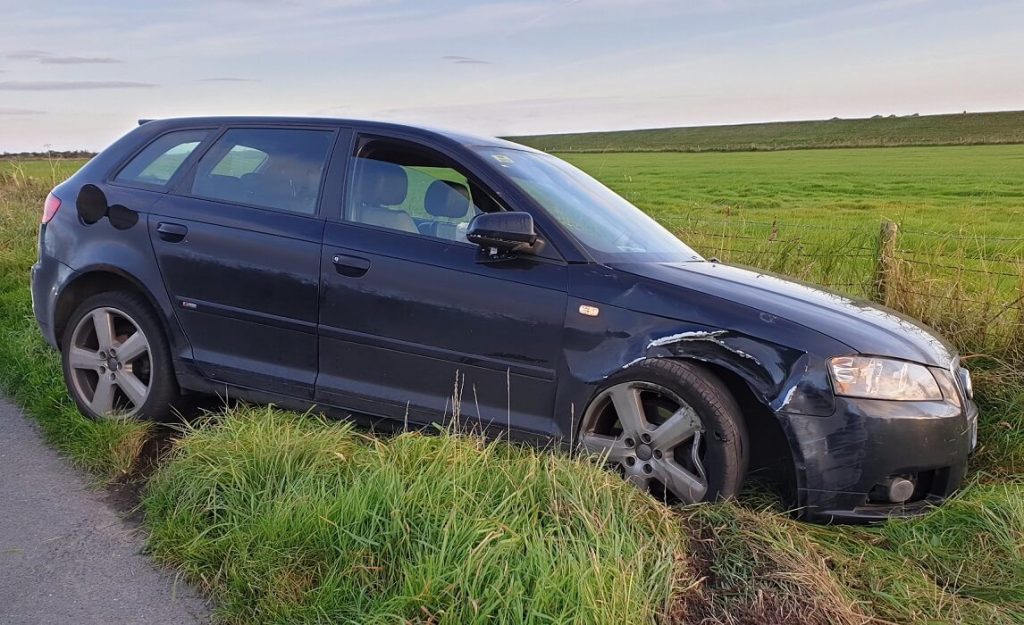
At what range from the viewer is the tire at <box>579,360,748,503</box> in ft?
10.7

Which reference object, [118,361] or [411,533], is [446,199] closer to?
[411,533]

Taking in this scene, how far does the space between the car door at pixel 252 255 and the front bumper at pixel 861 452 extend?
228 centimetres

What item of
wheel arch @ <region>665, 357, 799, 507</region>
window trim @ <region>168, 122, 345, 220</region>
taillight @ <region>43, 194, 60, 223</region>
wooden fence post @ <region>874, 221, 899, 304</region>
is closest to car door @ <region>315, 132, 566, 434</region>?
window trim @ <region>168, 122, 345, 220</region>

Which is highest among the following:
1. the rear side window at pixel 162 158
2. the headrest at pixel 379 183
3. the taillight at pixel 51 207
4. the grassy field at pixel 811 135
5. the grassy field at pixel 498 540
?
the grassy field at pixel 811 135

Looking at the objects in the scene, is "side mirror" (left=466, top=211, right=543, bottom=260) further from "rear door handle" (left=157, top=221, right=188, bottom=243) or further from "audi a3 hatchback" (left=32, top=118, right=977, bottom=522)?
"rear door handle" (left=157, top=221, right=188, bottom=243)

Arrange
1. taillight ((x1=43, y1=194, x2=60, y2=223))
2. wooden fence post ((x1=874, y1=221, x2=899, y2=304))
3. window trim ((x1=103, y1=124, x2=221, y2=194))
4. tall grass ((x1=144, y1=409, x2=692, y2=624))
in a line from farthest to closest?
wooden fence post ((x1=874, y1=221, x2=899, y2=304)) → taillight ((x1=43, y1=194, x2=60, y2=223)) → window trim ((x1=103, y1=124, x2=221, y2=194)) → tall grass ((x1=144, y1=409, x2=692, y2=624))

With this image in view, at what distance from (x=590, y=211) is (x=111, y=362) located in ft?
8.79

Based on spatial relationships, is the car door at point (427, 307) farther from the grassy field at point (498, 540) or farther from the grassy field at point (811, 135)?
the grassy field at point (811, 135)

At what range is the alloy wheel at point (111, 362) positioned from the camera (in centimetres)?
435

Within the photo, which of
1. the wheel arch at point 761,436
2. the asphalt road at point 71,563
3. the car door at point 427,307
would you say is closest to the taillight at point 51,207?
the asphalt road at point 71,563

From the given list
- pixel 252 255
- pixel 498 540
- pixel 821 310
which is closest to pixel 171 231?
pixel 252 255

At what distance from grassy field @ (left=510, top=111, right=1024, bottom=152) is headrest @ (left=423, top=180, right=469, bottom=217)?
43390 mm

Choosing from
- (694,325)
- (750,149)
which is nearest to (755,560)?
(694,325)

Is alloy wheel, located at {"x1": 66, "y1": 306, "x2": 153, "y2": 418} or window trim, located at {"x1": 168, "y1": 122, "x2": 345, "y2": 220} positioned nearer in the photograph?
window trim, located at {"x1": 168, "y1": 122, "x2": 345, "y2": 220}
